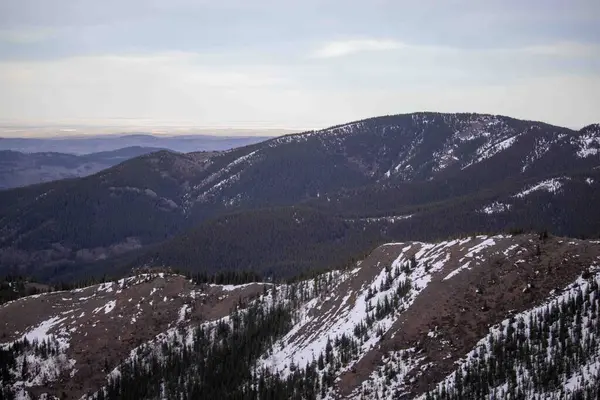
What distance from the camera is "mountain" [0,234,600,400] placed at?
79750mm

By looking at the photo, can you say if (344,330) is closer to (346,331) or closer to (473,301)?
(346,331)

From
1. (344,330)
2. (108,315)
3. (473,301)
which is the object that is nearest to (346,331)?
(344,330)

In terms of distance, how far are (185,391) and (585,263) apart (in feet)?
222

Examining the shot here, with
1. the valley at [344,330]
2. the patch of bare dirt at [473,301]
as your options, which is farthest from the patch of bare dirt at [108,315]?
the patch of bare dirt at [473,301]

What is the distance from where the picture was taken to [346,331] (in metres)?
103

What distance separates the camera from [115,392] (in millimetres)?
111750

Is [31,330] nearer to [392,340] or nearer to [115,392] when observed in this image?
[115,392]

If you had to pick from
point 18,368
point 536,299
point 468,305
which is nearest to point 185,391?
point 18,368

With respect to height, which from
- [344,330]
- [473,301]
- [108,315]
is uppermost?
[473,301]

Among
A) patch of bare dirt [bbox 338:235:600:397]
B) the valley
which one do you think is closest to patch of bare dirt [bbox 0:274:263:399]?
the valley

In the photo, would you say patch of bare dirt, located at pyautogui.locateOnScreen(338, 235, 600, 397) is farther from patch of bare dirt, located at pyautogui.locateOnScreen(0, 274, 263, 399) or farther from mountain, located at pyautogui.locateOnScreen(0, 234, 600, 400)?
patch of bare dirt, located at pyautogui.locateOnScreen(0, 274, 263, 399)

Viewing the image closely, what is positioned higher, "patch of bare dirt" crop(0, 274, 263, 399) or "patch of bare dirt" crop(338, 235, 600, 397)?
"patch of bare dirt" crop(338, 235, 600, 397)

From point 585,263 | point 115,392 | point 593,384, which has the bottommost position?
point 115,392

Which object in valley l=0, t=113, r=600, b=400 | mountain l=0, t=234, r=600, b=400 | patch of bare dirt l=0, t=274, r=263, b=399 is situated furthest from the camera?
patch of bare dirt l=0, t=274, r=263, b=399
